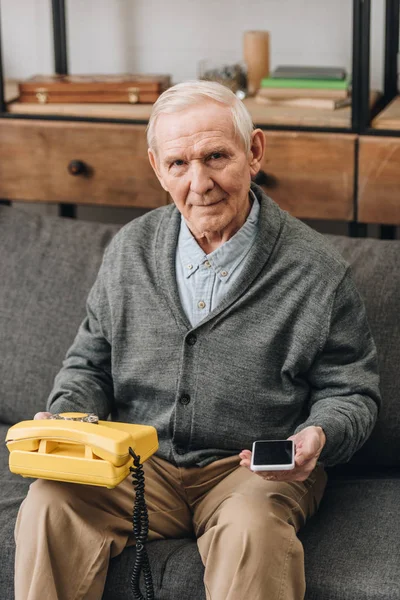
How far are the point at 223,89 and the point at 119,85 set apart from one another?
89 cm

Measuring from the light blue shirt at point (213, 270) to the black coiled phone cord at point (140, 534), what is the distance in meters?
0.31

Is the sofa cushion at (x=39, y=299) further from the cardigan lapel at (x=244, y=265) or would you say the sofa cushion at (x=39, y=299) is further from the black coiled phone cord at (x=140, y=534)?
the black coiled phone cord at (x=140, y=534)

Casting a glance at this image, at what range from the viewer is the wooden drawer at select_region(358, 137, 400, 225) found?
2334 mm

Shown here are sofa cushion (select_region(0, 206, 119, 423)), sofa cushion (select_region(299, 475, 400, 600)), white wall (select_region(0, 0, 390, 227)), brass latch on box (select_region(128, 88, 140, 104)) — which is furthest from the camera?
white wall (select_region(0, 0, 390, 227))

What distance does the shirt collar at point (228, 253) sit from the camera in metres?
1.87

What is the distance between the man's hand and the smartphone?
24 mm

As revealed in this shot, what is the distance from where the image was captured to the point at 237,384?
72.1 inches

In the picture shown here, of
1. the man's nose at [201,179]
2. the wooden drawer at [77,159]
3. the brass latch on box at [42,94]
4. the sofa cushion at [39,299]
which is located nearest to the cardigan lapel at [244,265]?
the man's nose at [201,179]

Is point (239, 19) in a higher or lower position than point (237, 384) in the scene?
higher

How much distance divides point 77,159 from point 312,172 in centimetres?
63

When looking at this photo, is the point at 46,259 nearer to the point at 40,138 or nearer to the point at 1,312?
the point at 1,312

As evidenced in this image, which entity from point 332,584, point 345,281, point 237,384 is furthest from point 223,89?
point 332,584

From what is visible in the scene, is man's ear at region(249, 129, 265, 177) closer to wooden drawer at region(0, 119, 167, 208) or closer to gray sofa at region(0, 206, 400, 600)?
gray sofa at region(0, 206, 400, 600)

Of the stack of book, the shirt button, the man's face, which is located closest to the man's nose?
the man's face
